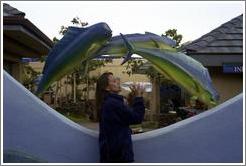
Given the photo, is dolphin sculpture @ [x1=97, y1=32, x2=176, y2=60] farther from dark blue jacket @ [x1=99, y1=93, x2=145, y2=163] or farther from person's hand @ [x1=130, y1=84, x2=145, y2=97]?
dark blue jacket @ [x1=99, y1=93, x2=145, y2=163]

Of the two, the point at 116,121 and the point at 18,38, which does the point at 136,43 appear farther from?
the point at 18,38

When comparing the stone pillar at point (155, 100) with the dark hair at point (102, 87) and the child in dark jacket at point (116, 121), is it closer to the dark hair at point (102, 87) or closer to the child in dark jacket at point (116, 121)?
the dark hair at point (102, 87)

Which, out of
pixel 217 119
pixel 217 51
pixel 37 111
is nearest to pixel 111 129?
pixel 37 111

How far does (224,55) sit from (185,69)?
5399 millimetres

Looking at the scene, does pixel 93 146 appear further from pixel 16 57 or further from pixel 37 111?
pixel 16 57

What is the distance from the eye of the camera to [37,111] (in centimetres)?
454

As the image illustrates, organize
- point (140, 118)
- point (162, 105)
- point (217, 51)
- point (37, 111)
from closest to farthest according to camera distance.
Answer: point (140, 118) < point (37, 111) < point (217, 51) < point (162, 105)


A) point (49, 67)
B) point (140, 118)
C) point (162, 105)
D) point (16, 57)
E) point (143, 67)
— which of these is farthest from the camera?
point (162, 105)

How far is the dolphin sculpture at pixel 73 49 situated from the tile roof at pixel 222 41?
17.1ft

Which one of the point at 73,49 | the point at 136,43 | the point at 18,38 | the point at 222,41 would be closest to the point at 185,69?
the point at 136,43

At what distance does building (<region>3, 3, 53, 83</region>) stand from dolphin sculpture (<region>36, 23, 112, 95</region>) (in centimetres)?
327

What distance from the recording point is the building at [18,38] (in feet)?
26.3

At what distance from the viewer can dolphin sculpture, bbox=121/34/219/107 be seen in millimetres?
4867

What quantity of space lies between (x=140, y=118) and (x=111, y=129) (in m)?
0.29
